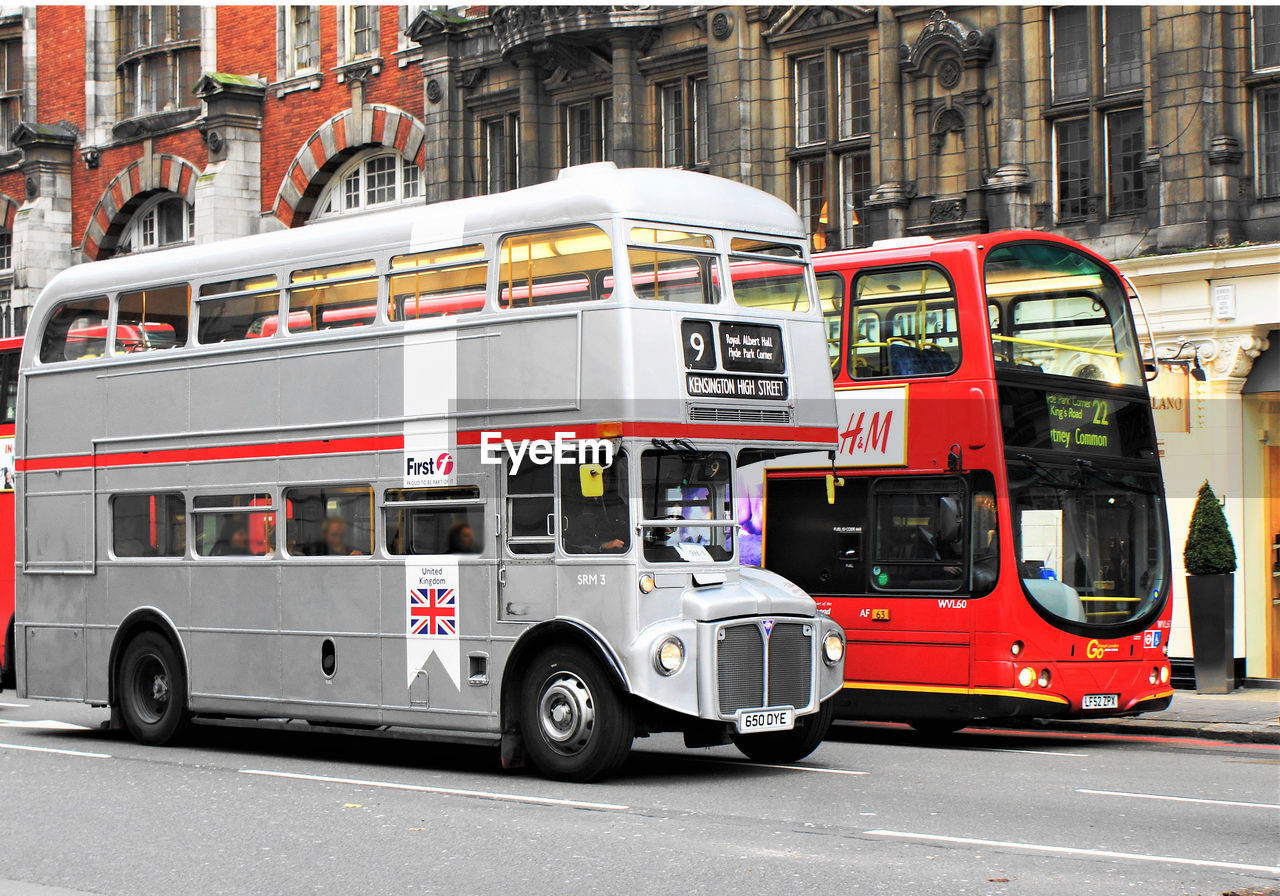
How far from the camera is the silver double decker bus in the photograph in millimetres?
12336

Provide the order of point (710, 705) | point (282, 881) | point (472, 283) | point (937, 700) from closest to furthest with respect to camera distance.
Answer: point (282, 881) → point (710, 705) → point (472, 283) → point (937, 700)

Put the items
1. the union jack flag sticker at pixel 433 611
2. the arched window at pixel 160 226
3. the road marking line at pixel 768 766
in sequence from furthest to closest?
the arched window at pixel 160 226 < the union jack flag sticker at pixel 433 611 < the road marking line at pixel 768 766

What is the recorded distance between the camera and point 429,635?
13484mm

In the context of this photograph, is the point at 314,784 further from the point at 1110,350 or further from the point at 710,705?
the point at 1110,350

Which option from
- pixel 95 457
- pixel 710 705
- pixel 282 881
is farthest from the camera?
pixel 95 457

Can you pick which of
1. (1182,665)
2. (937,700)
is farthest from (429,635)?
(1182,665)

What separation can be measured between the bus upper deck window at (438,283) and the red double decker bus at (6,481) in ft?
33.2

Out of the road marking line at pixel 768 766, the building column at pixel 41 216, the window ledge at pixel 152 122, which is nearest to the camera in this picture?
the road marking line at pixel 768 766

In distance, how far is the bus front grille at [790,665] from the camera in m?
12.8

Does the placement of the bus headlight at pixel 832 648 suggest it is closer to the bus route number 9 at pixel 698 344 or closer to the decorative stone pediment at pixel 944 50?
the bus route number 9 at pixel 698 344

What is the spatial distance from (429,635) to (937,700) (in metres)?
4.67

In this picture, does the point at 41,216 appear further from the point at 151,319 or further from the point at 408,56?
the point at 151,319

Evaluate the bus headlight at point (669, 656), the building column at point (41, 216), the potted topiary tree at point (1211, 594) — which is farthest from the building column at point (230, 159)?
the bus headlight at point (669, 656)

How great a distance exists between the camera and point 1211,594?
19312mm
